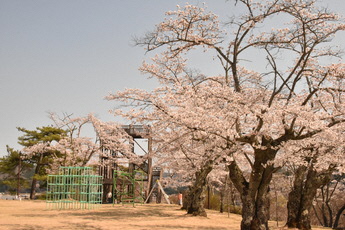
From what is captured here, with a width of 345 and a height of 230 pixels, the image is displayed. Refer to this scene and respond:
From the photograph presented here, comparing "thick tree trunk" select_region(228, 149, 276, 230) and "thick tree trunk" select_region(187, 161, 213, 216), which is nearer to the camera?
"thick tree trunk" select_region(228, 149, 276, 230)

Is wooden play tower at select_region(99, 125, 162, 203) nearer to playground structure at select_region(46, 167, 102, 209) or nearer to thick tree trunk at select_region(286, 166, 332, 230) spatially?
playground structure at select_region(46, 167, 102, 209)

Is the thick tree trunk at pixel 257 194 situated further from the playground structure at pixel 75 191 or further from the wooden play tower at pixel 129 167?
the wooden play tower at pixel 129 167

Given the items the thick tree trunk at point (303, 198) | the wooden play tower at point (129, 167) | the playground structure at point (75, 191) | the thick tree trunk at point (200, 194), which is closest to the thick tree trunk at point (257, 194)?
the thick tree trunk at point (303, 198)

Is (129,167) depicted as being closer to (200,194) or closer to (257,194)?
(200,194)

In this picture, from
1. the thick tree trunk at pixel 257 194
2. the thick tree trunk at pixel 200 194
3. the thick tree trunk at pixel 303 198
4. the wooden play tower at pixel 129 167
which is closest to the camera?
the thick tree trunk at pixel 257 194

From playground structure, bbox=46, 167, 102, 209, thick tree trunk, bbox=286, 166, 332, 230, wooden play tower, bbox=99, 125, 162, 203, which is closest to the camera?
thick tree trunk, bbox=286, 166, 332, 230

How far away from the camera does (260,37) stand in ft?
42.3

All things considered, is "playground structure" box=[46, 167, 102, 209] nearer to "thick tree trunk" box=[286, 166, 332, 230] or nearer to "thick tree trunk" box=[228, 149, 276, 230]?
"thick tree trunk" box=[228, 149, 276, 230]

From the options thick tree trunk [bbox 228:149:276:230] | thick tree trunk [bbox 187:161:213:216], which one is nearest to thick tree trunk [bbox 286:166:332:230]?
thick tree trunk [bbox 228:149:276:230]

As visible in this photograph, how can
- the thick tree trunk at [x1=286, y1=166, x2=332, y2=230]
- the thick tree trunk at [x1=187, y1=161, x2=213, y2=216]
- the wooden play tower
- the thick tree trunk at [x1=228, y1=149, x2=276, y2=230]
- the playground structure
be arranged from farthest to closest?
the wooden play tower → the playground structure → the thick tree trunk at [x1=187, y1=161, x2=213, y2=216] → the thick tree trunk at [x1=286, y1=166, x2=332, y2=230] → the thick tree trunk at [x1=228, y1=149, x2=276, y2=230]

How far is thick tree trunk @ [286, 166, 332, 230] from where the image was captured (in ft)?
52.6

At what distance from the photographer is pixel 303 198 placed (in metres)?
16.1

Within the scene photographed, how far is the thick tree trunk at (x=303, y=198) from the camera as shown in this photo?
16047mm

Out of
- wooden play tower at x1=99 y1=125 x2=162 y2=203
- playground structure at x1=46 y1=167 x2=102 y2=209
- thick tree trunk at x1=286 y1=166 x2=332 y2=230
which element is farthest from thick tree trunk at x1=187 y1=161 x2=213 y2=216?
wooden play tower at x1=99 y1=125 x2=162 y2=203
